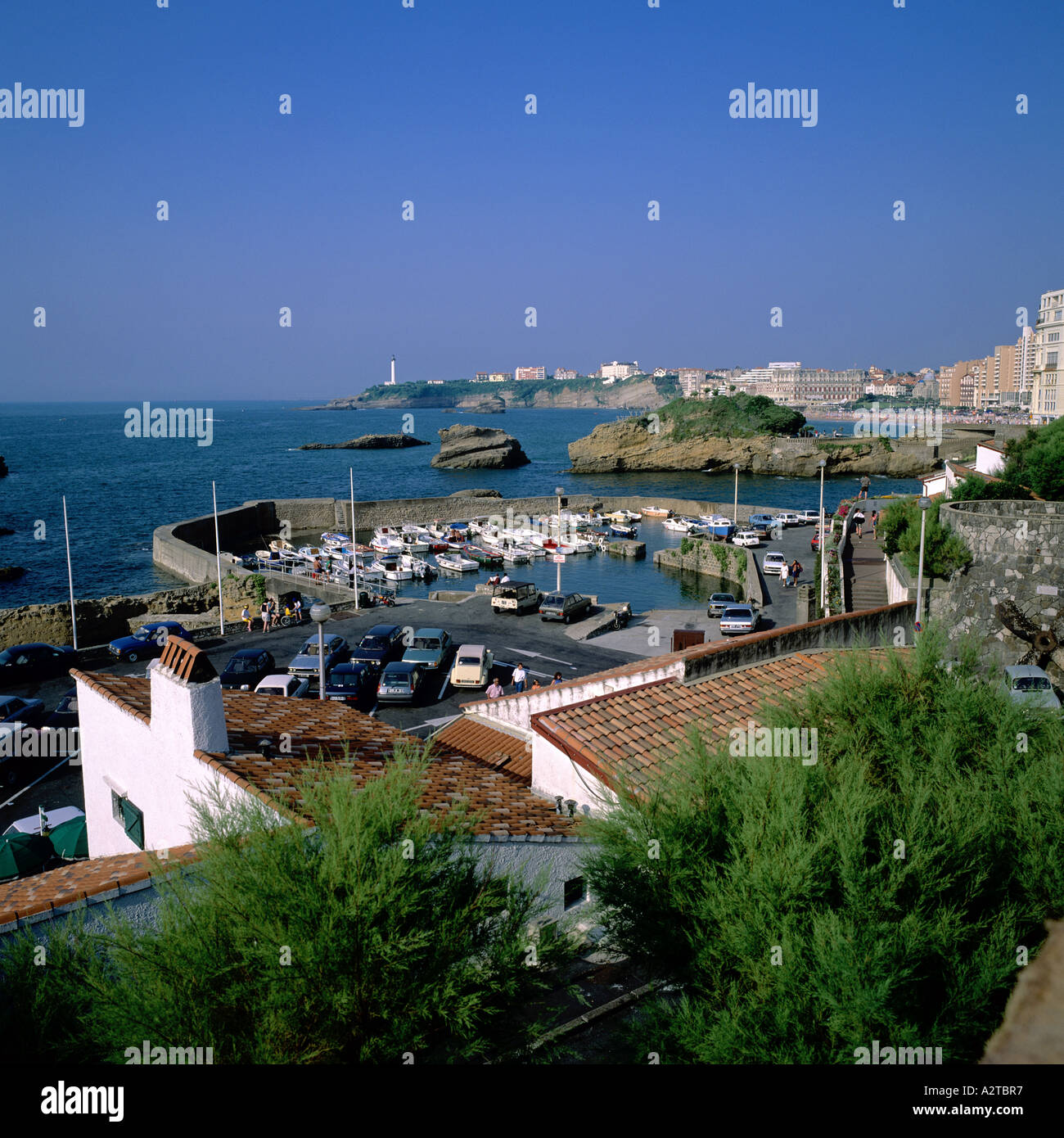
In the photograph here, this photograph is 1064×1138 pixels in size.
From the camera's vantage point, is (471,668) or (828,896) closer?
(828,896)

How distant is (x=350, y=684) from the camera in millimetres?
23469

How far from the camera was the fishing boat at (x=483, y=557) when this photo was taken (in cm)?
5422

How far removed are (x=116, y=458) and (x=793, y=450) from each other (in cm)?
11286

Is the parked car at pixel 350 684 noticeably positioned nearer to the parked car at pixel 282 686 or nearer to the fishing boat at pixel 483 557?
the parked car at pixel 282 686

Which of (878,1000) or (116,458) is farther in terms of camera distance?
(116,458)

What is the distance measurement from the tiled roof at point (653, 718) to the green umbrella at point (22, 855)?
8361 millimetres

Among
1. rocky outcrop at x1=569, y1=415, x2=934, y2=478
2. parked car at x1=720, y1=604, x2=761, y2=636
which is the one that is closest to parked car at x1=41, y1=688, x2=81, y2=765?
parked car at x1=720, y1=604, x2=761, y2=636

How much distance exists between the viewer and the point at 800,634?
15.5 meters

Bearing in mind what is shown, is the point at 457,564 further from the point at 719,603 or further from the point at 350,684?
the point at 350,684

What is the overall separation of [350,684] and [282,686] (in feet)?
5.97

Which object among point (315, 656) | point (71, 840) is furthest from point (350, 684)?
point (71, 840)

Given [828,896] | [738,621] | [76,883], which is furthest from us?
[738,621]
